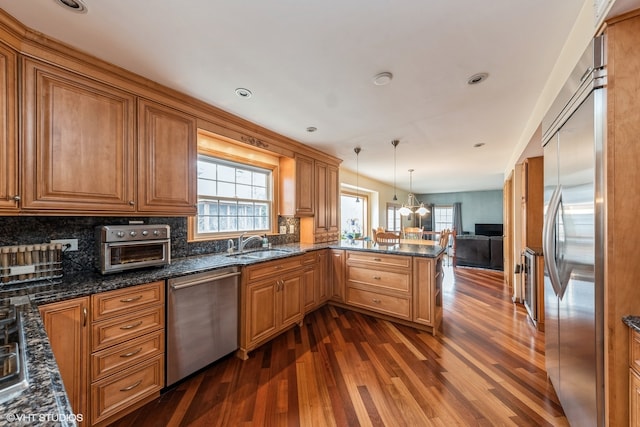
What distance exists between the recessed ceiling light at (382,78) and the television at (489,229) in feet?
29.2

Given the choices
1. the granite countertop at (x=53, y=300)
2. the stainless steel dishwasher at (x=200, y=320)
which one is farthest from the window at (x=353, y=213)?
the stainless steel dishwasher at (x=200, y=320)

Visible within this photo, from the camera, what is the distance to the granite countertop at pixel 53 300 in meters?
0.60

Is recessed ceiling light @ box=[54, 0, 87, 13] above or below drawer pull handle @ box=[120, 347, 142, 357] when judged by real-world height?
above

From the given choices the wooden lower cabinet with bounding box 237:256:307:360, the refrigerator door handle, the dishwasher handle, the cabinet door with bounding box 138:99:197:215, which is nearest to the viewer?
the refrigerator door handle

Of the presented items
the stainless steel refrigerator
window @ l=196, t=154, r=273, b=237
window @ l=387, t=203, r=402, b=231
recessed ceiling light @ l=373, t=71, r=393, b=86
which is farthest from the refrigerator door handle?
window @ l=387, t=203, r=402, b=231

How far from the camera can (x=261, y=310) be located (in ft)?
8.16

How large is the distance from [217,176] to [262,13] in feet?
6.46

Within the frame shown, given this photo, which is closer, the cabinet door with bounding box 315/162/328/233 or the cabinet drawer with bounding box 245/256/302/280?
the cabinet drawer with bounding box 245/256/302/280

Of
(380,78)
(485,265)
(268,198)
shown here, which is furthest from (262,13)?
(485,265)

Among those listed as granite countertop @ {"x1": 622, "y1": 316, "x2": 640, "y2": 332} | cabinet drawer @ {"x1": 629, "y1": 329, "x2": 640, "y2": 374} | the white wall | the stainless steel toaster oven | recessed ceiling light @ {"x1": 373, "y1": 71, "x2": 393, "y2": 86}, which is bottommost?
cabinet drawer @ {"x1": 629, "y1": 329, "x2": 640, "y2": 374}

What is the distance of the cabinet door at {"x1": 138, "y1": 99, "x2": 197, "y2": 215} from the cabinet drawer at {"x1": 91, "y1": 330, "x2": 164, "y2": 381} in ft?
3.12

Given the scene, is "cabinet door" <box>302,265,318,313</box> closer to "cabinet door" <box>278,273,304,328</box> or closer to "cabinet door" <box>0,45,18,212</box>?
"cabinet door" <box>278,273,304,328</box>

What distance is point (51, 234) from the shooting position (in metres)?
1.80

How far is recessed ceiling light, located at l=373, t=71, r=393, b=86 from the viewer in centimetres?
193
